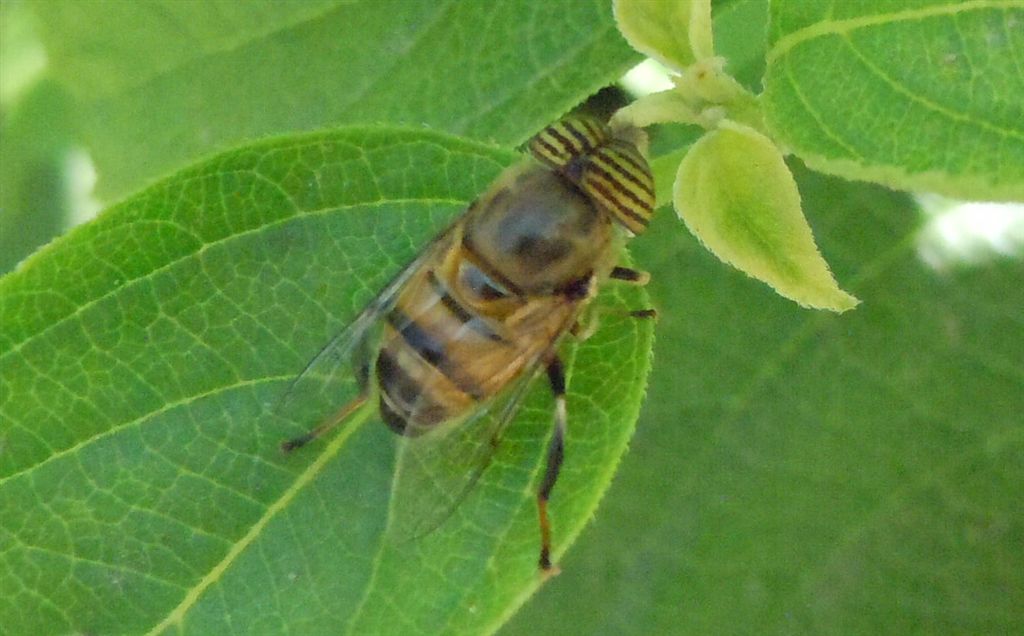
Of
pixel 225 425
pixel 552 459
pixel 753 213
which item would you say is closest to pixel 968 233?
pixel 753 213

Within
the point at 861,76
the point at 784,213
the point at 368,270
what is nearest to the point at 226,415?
the point at 368,270

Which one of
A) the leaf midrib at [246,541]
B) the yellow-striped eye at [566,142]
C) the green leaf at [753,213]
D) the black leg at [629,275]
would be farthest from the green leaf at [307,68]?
the leaf midrib at [246,541]

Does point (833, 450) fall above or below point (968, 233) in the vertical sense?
below

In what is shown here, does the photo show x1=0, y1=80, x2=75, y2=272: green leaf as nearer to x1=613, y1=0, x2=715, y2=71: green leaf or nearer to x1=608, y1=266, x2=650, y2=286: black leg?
x1=608, y1=266, x2=650, y2=286: black leg

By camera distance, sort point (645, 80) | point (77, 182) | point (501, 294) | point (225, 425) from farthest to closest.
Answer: point (77, 182)
point (645, 80)
point (501, 294)
point (225, 425)

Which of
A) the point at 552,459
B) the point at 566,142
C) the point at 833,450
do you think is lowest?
the point at 833,450

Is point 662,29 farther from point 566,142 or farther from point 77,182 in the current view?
point 77,182

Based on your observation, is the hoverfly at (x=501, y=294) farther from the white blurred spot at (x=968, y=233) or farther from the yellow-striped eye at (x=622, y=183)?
the white blurred spot at (x=968, y=233)
